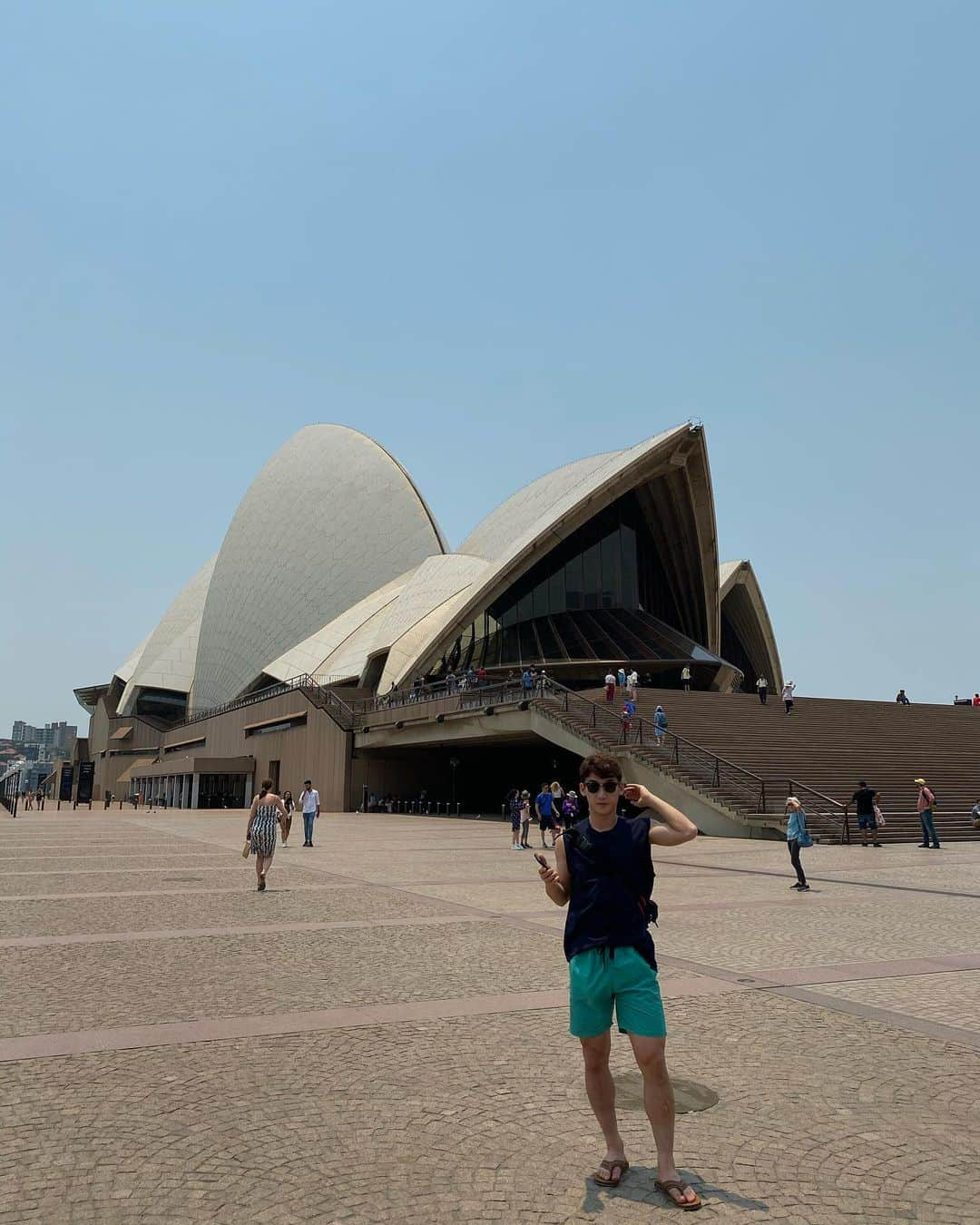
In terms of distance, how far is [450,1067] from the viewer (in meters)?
4.12

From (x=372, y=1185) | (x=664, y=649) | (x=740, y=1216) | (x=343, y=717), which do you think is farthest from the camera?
(x=664, y=649)

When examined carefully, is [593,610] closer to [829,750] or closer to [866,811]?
[829,750]

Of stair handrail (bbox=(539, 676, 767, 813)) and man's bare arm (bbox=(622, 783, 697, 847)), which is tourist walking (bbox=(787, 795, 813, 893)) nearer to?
man's bare arm (bbox=(622, 783, 697, 847))

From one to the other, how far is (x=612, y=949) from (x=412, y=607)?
3981 cm

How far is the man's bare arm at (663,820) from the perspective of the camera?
3156mm

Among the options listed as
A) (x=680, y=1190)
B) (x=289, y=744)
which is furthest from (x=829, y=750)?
(x=289, y=744)

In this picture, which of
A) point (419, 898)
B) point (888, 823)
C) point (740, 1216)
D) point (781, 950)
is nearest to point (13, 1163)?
point (740, 1216)

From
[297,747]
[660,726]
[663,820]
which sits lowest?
[663,820]

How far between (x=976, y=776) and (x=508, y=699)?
11.5m

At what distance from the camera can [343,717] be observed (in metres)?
36.1

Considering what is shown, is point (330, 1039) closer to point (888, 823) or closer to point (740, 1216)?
point (740, 1216)

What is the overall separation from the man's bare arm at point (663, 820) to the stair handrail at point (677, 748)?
15653 mm

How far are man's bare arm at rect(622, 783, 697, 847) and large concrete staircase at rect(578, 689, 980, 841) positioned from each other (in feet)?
47.4

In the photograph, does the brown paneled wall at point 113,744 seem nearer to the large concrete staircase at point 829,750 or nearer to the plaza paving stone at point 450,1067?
the large concrete staircase at point 829,750
